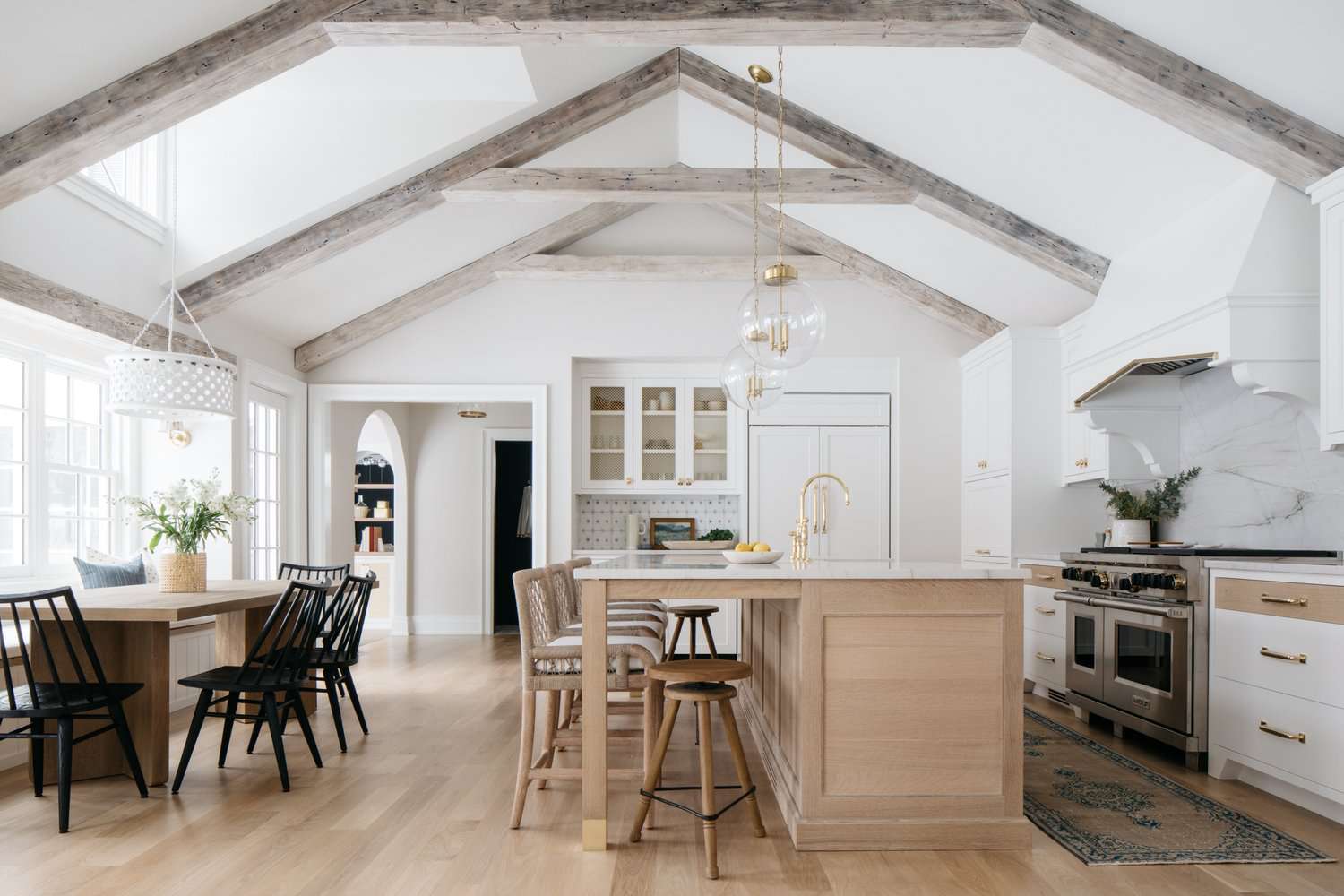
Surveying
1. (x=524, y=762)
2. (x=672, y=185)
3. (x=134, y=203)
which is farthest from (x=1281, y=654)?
(x=134, y=203)

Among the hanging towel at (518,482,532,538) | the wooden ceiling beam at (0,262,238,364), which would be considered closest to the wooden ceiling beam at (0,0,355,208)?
the wooden ceiling beam at (0,262,238,364)

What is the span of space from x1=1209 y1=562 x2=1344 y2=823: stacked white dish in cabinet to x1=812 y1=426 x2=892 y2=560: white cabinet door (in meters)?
3.34

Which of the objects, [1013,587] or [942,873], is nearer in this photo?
[942,873]

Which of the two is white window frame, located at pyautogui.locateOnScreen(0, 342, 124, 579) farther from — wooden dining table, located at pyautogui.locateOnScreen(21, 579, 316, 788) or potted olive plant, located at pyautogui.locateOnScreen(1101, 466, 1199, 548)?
potted olive plant, located at pyautogui.locateOnScreen(1101, 466, 1199, 548)

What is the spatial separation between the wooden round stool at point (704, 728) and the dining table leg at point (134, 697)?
2018mm

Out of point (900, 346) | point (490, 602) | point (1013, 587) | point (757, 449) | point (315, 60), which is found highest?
point (315, 60)

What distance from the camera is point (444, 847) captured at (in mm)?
3113

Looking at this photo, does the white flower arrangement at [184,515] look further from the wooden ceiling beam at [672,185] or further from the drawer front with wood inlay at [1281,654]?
the drawer front with wood inlay at [1281,654]

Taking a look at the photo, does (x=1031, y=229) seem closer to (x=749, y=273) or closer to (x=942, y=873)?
(x=749, y=273)

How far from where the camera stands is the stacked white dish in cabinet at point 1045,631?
5.27 metres

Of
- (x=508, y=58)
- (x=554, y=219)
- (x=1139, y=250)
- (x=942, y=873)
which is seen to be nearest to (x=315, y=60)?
(x=508, y=58)

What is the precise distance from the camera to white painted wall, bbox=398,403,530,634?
8.98 metres

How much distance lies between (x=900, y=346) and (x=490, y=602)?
4313 millimetres

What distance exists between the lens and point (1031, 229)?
538 cm
